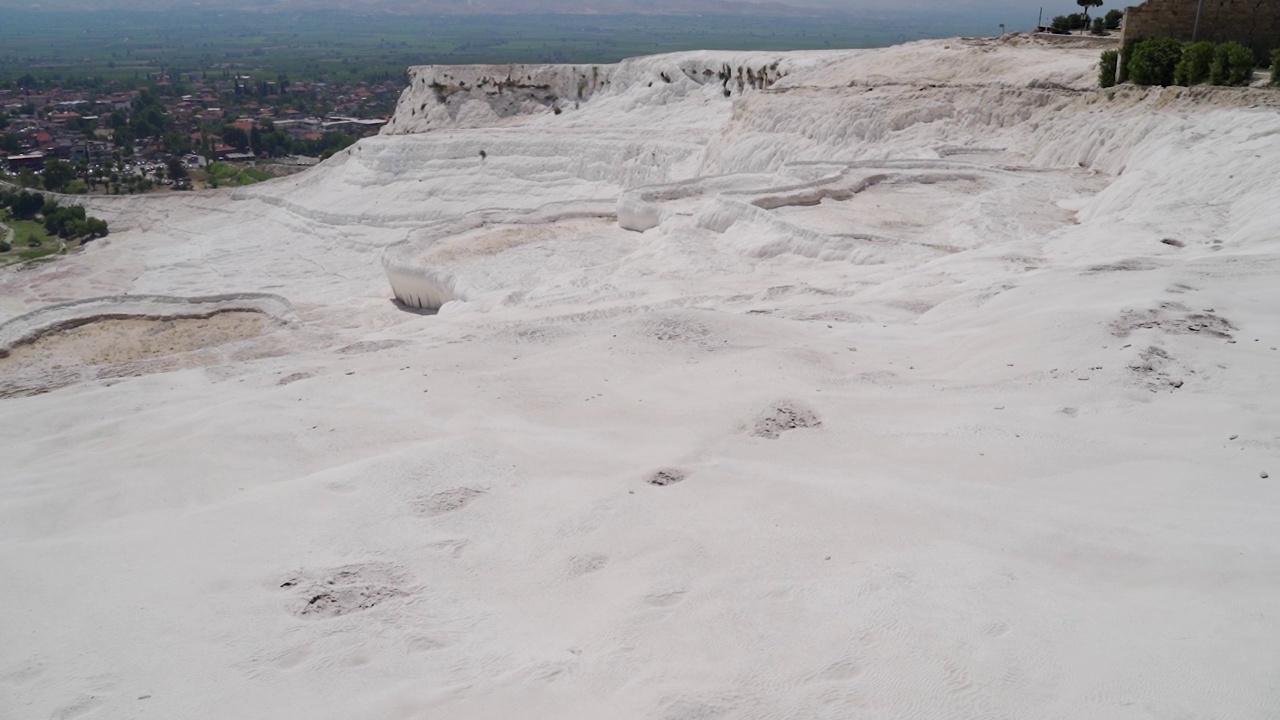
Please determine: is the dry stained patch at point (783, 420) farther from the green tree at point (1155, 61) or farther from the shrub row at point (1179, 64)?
the green tree at point (1155, 61)

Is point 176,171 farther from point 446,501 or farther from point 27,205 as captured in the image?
point 446,501

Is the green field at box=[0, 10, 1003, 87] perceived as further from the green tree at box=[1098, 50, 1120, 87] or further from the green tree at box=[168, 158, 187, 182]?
the green tree at box=[1098, 50, 1120, 87]

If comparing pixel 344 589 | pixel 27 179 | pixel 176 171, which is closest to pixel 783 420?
pixel 344 589

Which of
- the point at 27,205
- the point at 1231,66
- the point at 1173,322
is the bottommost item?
the point at 27,205

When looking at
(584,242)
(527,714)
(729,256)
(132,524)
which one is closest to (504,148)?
(584,242)

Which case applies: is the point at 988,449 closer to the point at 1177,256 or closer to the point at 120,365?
the point at 1177,256

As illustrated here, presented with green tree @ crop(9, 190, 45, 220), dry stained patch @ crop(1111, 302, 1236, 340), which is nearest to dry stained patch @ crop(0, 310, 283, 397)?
dry stained patch @ crop(1111, 302, 1236, 340)
